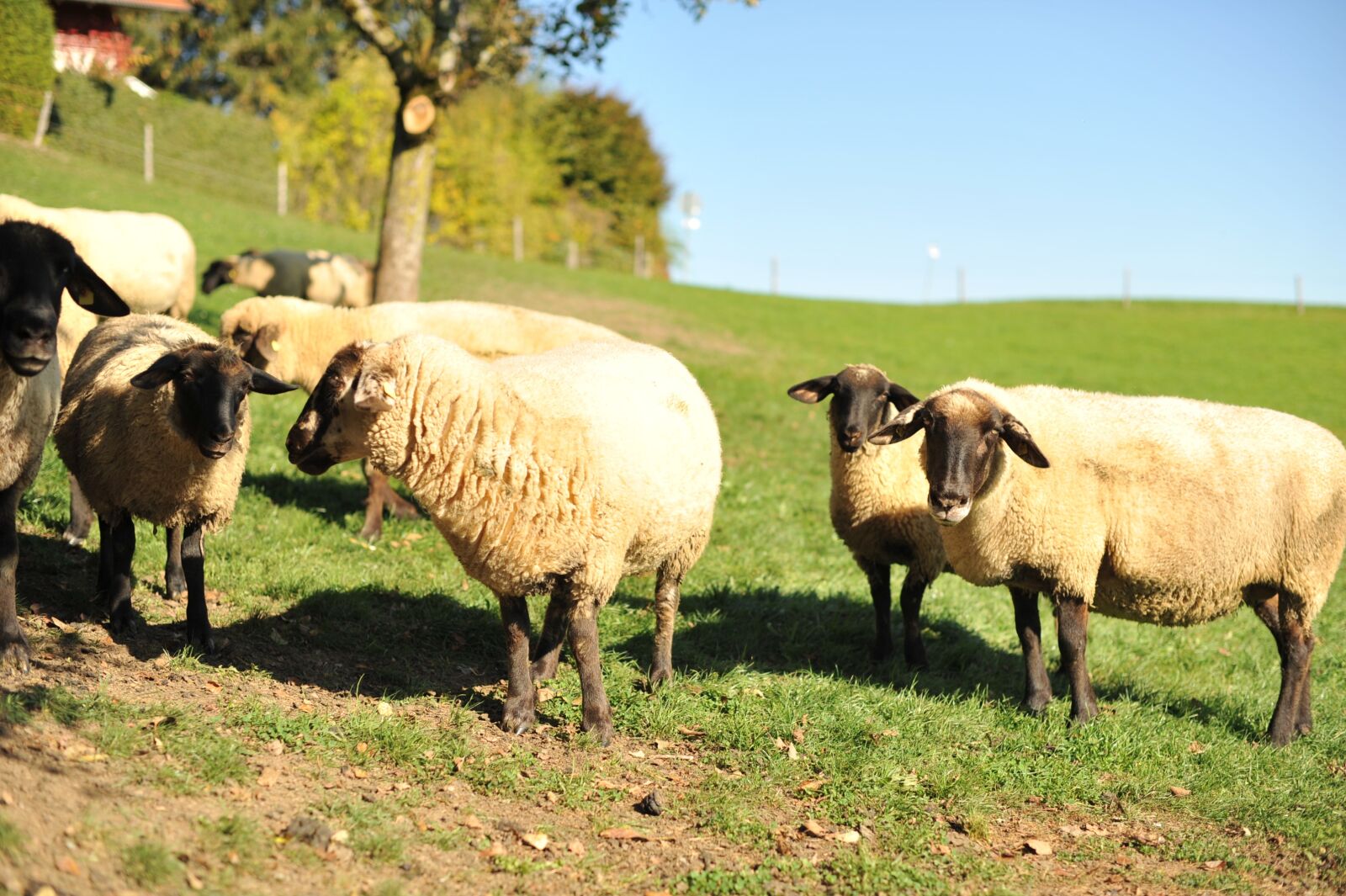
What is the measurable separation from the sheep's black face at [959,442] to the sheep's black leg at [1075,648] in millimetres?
978

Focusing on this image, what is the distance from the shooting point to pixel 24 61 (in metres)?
31.5

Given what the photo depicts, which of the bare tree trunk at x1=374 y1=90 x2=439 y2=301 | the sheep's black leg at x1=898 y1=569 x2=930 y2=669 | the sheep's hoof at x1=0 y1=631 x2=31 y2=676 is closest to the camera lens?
the sheep's hoof at x1=0 y1=631 x2=31 y2=676

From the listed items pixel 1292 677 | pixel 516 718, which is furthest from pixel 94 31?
pixel 1292 677

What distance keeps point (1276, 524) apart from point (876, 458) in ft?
8.80

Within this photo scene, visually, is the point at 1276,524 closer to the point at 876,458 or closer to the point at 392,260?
the point at 876,458

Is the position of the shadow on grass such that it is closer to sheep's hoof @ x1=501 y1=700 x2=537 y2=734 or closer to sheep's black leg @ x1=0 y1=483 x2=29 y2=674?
sheep's hoof @ x1=501 y1=700 x2=537 y2=734

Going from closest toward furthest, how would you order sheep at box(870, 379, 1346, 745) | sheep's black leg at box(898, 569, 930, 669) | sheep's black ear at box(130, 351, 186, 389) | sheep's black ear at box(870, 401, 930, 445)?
sheep's black ear at box(130, 351, 186, 389) < sheep's black ear at box(870, 401, 930, 445) < sheep at box(870, 379, 1346, 745) < sheep's black leg at box(898, 569, 930, 669)

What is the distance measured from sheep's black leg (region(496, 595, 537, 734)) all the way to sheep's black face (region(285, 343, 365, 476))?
124cm

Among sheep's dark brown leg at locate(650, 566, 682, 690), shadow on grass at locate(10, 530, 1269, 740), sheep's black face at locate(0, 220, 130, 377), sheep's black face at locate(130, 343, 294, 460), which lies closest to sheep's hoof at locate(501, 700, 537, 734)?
shadow on grass at locate(10, 530, 1269, 740)

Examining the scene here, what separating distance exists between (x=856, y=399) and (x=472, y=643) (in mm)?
3237

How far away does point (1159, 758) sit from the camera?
267 inches

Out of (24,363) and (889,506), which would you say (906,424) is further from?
(24,363)

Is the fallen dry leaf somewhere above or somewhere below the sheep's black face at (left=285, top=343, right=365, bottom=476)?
below

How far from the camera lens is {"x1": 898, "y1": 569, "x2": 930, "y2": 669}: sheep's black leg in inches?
324
